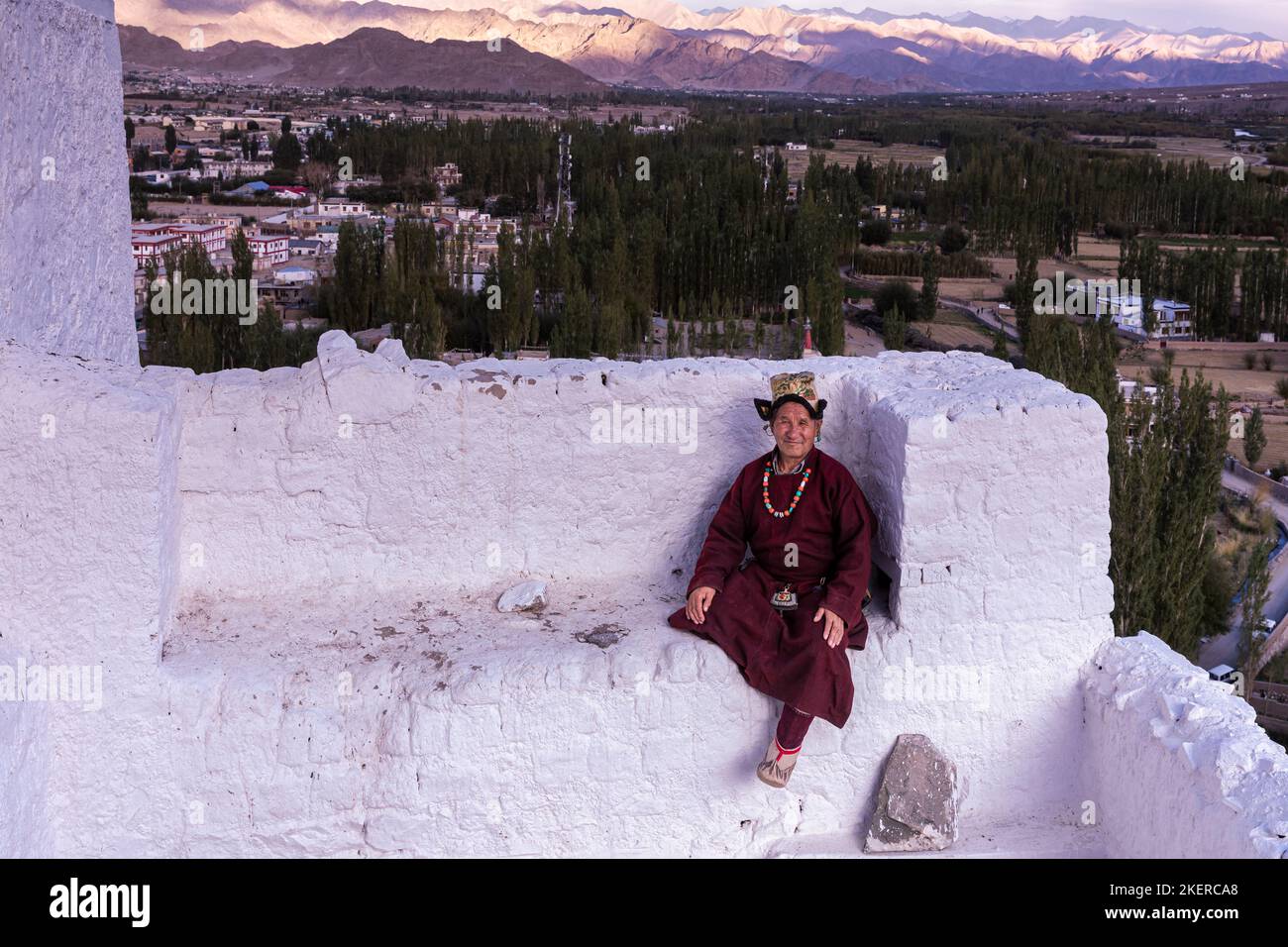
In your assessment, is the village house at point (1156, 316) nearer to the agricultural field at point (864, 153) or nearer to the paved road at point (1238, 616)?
the paved road at point (1238, 616)

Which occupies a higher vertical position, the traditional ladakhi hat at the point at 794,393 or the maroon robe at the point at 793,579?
the traditional ladakhi hat at the point at 794,393

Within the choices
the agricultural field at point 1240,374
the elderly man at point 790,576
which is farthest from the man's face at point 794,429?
the agricultural field at point 1240,374

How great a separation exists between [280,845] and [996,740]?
79.1 inches

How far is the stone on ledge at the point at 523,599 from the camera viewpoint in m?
3.64

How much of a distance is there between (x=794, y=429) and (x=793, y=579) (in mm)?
429

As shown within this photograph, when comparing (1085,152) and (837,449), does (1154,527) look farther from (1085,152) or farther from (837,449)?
(1085,152)

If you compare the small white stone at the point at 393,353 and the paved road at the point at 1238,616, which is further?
the paved road at the point at 1238,616

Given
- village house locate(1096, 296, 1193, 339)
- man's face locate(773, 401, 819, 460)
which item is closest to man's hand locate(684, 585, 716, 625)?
man's face locate(773, 401, 819, 460)

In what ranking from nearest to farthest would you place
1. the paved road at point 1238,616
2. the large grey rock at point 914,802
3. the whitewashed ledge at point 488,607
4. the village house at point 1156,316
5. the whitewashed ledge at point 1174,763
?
the whitewashed ledge at point 1174,763, the whitewashed ledge at point 488,607, the large grey rock at point 914,802, the paved road at point 1238,616, the village house at point 1156,316

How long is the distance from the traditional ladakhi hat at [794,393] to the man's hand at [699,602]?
1.76 ft

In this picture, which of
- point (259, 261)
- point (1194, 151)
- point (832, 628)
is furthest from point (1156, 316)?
point (1194, 151)

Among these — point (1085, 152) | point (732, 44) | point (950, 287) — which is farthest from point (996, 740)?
point (732, 44)

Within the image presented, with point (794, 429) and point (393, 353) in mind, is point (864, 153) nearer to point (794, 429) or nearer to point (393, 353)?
point (393, 353)

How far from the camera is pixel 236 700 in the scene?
3.21 meters
